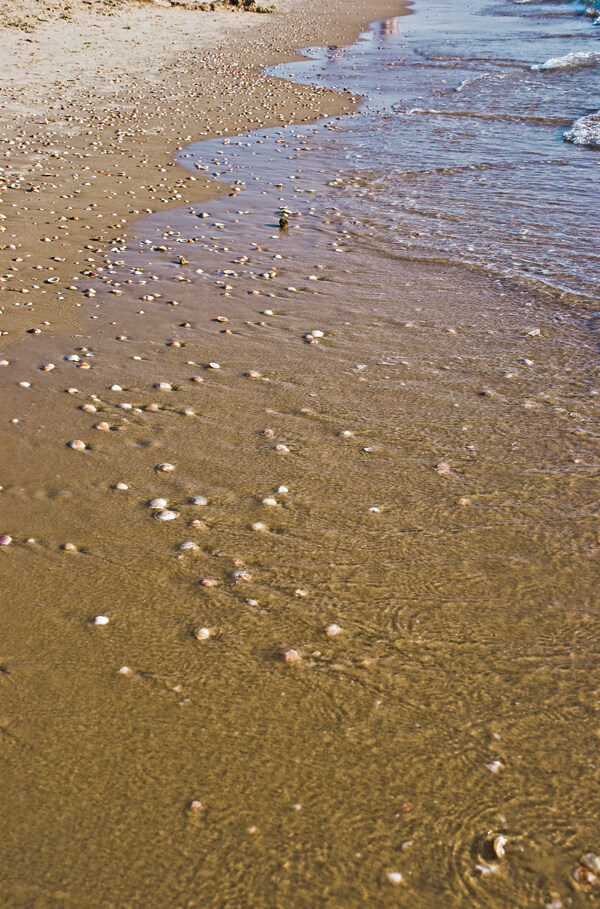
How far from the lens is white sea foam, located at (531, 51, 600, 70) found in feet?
98.8

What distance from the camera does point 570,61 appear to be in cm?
3089

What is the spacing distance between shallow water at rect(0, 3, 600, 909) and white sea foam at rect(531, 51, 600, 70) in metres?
24.1

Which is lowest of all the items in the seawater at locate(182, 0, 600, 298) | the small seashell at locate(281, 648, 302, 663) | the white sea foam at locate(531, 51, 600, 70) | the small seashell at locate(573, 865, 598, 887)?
the small seashell at locate(573, 865, 598, 887)

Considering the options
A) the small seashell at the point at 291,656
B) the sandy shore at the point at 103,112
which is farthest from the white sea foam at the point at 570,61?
the small seashell at the point at 291,656

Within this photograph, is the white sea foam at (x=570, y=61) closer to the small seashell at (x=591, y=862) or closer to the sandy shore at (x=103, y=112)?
the sandy shore at (x=103, y=112)

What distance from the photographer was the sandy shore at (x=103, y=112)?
1112 cm

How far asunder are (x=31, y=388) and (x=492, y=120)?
1854 centimetres

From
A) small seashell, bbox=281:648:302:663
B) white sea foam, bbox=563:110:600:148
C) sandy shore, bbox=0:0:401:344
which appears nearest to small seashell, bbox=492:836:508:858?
small seashell, bbox=281:648:302:663

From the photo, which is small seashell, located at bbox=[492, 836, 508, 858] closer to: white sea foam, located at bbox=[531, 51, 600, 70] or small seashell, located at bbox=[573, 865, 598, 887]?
small seashell, located at bbox=[573, 865, 598, 887]

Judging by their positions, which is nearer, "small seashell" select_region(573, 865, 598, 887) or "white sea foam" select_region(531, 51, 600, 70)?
"small seashell" select_region(573, 865, 598, 887)

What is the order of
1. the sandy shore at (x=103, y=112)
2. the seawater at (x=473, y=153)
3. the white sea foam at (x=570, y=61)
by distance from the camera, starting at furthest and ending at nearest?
the white sea foam at (x=570, y=61), the seawater at (x=473, y=153), the sandy shore at (x=103, y=112)

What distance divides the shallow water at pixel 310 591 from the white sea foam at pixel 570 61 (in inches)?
949

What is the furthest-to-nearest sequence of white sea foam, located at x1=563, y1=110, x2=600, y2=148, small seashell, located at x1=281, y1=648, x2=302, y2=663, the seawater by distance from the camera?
white sea foam, located at x1=563, y1=110, x2=600, y2=148
the seawater
small seashell, located at x1=281, y1=648, x2=302, y2=663

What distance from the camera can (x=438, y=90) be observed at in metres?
26.6
